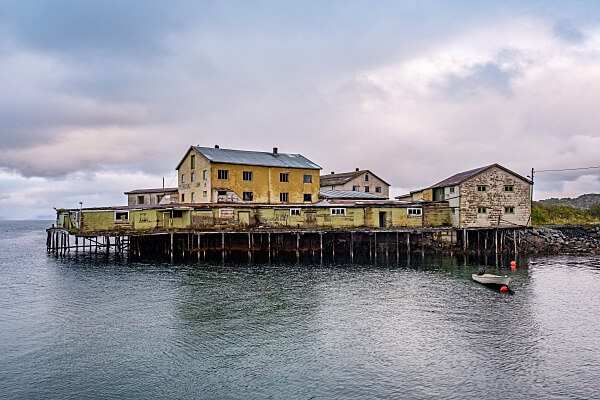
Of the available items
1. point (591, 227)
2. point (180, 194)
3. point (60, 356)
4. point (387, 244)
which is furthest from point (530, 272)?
point (180, 194)

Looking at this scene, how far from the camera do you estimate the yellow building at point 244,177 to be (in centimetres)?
5697

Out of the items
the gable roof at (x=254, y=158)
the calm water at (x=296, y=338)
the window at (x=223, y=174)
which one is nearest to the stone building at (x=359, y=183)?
the gable roof at (x=254, y=158)

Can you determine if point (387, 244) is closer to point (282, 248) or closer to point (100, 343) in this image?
point (282, 248)

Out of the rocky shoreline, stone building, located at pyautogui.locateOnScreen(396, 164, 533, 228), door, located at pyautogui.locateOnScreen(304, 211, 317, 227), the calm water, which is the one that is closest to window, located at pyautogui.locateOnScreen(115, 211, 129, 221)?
the calm water

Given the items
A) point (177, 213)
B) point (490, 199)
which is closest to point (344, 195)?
point (490, 199)

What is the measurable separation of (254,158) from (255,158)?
6.0 inches

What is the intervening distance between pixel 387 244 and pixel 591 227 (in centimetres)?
2870

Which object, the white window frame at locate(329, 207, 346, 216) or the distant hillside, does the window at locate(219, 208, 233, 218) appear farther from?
the distant hillside

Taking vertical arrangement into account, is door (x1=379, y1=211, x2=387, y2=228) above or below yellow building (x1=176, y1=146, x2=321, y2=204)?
below

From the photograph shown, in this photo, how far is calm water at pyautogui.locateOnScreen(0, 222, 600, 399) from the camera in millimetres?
16734

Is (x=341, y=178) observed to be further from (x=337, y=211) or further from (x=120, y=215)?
(x=120, y=215)

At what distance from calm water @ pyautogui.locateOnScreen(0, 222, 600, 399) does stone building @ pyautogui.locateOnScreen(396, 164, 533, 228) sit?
17071 millimetres

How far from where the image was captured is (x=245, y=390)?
642 inches

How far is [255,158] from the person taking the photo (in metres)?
61.8
